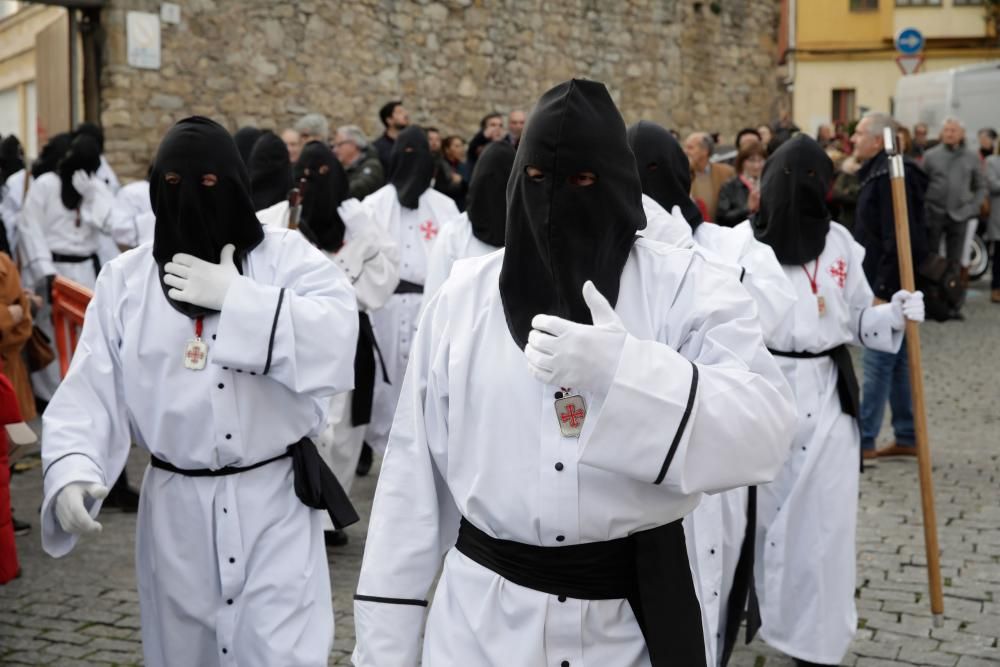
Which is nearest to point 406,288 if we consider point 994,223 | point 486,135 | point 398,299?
point 398,299

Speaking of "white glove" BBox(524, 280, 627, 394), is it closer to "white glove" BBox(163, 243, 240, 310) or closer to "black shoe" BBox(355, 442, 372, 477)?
"white glove" BBox(163, 243, 240, 310)

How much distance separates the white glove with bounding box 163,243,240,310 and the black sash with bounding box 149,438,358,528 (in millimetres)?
509

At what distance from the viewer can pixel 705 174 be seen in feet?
38.4

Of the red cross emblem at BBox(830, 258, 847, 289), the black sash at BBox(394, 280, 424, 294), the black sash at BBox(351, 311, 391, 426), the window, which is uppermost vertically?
the window

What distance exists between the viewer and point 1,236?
873 centimetres

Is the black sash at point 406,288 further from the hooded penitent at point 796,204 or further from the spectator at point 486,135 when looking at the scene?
the spectator at point 486,135

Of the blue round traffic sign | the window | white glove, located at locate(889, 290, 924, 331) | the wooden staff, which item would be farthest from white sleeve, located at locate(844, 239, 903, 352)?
the window

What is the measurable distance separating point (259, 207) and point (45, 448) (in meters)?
3.43

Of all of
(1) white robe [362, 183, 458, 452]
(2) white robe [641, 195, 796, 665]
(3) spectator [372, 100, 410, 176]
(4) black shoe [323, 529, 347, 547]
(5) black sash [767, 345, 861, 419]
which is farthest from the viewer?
(3) spectator [372, 100, 410, 176]

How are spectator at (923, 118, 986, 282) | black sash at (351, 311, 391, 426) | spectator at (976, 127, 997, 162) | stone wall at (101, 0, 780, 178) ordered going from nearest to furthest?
black sash at (351, 311, 391, 426)
stone wall at (101, 0, 780, 178)
spectator at (923, 118, 986, 282)
spectator at (976, 127, 997, 162)

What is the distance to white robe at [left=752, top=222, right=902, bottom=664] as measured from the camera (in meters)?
5.18

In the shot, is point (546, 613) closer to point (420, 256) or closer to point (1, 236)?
point (420, 256)

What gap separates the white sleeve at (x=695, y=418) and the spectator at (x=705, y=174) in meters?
8.06

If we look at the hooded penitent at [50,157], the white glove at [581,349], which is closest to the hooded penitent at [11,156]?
the hooded penitent at [50,157]
